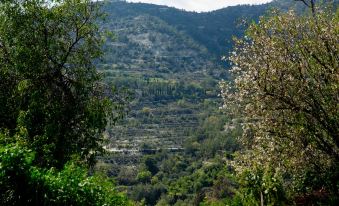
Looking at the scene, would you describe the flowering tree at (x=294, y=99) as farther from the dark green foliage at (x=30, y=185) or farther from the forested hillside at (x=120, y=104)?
the dark green foliage at (x=30, y=185)

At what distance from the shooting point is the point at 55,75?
62.1 ft

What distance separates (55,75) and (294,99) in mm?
10515

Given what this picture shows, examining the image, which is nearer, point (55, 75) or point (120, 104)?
point (55, 75)

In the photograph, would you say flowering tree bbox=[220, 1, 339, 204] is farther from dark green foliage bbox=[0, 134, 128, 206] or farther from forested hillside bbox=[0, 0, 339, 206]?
dark green foliage bbox=[0, 134, 128, 206]

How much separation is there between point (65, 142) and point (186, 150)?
141 m

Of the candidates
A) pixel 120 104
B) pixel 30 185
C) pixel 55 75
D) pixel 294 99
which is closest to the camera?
pixel 30 185

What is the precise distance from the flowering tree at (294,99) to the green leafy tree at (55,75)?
23.2ft

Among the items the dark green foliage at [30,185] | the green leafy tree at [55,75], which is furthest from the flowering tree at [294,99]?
the dark green foliage at [30,185]

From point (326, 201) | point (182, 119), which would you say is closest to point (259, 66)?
point (326, 201)

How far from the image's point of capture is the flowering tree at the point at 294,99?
46.7ft

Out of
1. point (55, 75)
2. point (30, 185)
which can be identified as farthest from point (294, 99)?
point (55, 75)

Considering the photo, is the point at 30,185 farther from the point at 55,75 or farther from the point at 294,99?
the point at 55,75

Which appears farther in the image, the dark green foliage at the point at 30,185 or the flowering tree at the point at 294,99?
the flowering tree at the point at 294,99

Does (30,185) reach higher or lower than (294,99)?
lower
